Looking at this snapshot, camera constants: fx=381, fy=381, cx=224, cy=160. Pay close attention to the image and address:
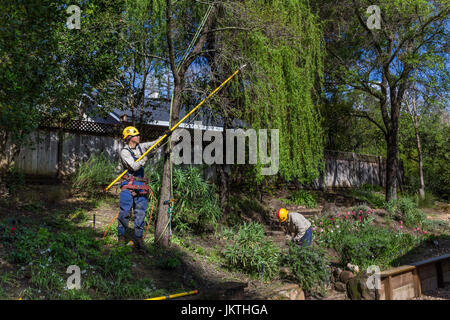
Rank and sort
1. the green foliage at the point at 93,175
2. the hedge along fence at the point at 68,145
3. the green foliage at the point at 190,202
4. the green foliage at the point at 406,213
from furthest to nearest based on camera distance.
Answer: the green foliage at the point at 406,213 < the hedge along fence at the point at 68,145 < the green foliage at the point at 93,175 < the green foliage at the point at 190,202

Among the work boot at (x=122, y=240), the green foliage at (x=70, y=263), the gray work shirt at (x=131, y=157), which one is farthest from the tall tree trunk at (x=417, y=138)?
the green foliage at (x=70, y=263)

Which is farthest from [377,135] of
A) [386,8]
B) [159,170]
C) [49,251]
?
[49,251]

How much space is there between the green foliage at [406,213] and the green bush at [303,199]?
2.47 metres

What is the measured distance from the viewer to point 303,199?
13352 mm

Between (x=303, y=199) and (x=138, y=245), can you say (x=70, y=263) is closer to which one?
(x=138, y=245)

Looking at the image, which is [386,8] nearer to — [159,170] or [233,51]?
[233,51]

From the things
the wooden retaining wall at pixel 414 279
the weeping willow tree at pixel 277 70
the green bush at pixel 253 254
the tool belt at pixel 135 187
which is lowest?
the wooden retaining wall at pixel 414 279

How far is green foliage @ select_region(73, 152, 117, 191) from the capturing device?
9.16m

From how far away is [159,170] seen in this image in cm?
830

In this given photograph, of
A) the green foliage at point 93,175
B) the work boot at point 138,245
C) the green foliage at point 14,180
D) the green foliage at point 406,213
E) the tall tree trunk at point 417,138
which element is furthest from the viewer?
the tall tree trunk at point 417,138

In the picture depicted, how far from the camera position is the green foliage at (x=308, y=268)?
605cm

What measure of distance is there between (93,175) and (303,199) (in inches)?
287

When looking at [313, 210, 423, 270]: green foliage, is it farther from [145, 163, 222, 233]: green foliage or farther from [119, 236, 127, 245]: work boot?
[119, 236, 127, 245]: work boot

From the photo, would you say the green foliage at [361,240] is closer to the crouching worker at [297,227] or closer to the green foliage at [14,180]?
the crouching worker at [297,227]
